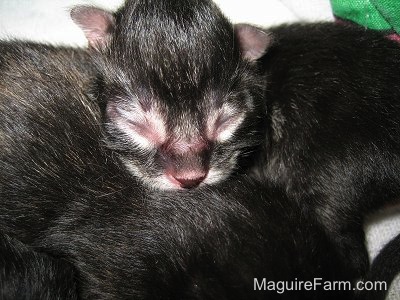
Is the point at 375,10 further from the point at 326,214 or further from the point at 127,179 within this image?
the point at 127,179

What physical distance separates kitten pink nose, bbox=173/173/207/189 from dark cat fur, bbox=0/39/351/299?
5cm

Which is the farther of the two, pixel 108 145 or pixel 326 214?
pixel 326 214

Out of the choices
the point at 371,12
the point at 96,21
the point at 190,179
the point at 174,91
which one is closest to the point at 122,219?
the point at 190,179

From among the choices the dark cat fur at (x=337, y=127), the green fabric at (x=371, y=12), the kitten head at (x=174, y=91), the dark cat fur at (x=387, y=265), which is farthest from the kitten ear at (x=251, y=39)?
the dark cat fur at (x=387, y=265)

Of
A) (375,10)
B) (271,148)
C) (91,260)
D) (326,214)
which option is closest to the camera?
(91,260)

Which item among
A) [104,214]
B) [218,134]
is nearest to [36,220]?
[104,214]

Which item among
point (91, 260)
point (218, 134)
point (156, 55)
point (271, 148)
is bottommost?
point (91, 260)

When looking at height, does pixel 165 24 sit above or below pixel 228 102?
above

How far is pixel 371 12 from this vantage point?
212 centimetres

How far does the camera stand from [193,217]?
4.96 feet

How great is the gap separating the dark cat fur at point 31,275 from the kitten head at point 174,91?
348mm

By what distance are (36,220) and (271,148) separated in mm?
818

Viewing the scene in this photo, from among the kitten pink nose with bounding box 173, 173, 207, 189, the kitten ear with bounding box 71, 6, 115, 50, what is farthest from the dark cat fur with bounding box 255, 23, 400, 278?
the kitten ear with bounding box 71, 6, 115, 50

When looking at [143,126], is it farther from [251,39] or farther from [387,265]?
[387,265]
